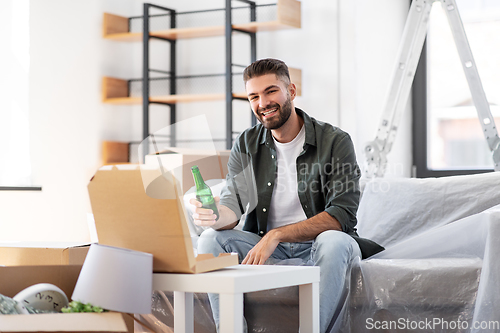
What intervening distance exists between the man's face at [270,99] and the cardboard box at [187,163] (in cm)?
43

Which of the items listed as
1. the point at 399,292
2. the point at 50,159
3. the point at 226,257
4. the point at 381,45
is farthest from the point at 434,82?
the point at 226,257

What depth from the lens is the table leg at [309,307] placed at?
126cm

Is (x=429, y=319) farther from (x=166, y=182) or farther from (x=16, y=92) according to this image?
(x=16, y=92)

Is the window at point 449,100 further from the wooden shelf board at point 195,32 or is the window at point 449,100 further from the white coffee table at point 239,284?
the white coffee table at point 239,284

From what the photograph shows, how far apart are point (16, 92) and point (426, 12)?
2.14 meters

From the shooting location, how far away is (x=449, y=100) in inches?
124

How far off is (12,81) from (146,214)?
2536mm

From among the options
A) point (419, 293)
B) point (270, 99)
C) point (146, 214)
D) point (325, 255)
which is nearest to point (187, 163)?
point (146, 214)

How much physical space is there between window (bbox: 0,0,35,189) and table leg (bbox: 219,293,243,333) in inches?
100

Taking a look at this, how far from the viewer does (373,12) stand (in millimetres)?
3098

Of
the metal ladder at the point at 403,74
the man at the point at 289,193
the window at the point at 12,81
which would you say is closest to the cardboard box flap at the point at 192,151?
the man at the point at 289,193

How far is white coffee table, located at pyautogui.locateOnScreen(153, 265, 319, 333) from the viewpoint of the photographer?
3.46 ft

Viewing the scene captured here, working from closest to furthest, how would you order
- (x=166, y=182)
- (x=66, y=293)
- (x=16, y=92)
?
1. (x=166, y=182)
2. (x=66, y=293)
3. (x=16, y=92)

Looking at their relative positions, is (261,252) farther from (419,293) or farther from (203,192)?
(419,293)
